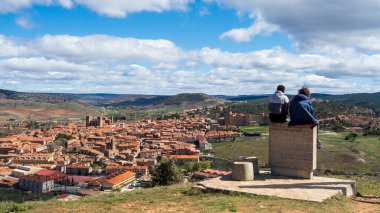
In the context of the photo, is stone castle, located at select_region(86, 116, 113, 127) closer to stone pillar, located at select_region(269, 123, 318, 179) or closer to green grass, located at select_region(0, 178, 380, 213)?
stone pillar, located at select_region(269, 123, 318, 179)

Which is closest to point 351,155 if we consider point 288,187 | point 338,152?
point 338,152

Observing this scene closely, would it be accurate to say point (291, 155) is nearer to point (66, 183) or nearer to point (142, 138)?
point (66, 183)

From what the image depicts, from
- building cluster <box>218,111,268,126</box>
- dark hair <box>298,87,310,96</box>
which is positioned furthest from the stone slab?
building cluster <box>218,111,268,126</box>

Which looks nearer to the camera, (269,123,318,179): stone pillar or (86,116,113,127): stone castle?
(269,123,318,179): stone pillar

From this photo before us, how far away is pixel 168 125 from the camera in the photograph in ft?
362

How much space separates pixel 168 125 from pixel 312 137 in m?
101

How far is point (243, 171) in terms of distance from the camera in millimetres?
10078

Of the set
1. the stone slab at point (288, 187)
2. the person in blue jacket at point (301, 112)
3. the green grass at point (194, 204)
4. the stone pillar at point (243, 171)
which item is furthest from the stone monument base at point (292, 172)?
the green grass at point (194, 204)

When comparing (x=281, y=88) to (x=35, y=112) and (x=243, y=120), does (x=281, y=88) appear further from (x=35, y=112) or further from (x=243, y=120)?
(x=35, y=112)

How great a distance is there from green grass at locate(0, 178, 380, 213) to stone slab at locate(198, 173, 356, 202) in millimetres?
229

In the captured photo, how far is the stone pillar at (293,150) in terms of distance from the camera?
10000 millimetres

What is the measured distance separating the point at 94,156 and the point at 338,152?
4108cm

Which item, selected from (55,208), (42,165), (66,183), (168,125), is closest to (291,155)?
(55,208)

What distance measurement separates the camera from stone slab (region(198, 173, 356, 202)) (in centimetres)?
862
